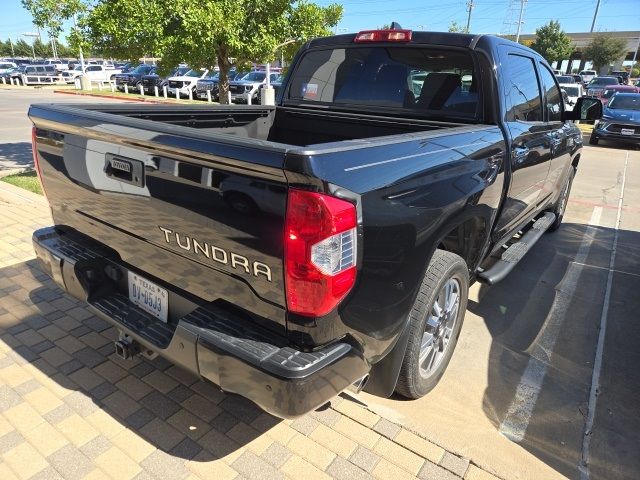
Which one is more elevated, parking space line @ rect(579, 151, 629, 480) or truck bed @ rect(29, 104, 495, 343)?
truck bed @ rect(29, 104, 495, 343)

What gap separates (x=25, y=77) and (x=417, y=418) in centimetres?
4116

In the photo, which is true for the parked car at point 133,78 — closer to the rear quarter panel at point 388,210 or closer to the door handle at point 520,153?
the door handle at point 520,153

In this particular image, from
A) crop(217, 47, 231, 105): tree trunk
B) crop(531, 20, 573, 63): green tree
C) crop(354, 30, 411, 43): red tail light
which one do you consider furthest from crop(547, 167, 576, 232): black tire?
crop(531, 20, 573, 63): green tree

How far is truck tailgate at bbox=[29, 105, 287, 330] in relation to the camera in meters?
1.71

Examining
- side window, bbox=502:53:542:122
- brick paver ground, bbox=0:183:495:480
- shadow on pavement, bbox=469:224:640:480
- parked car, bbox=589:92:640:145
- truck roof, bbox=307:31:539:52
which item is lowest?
shadow on pavement, bbox=469:224:640:480

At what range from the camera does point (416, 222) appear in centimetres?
207

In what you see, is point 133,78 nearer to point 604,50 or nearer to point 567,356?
point 567,356

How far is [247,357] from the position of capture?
1.78 metres

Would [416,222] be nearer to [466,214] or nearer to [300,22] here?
[466,214]

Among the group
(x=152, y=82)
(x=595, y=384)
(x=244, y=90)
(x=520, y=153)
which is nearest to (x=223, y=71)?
(x=520, y=153)

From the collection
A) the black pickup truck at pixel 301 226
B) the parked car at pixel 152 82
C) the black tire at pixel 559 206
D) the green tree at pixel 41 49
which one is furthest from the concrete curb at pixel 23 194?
the green tree at pixel 41 49

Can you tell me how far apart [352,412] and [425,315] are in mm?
752

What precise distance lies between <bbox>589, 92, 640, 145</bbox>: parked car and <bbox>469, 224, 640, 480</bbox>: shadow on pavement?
10.3m

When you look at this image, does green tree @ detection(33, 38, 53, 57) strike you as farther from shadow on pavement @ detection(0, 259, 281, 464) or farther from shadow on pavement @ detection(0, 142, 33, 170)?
shadow on pavement @ detection(0, 259, 281, 464)
